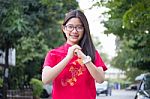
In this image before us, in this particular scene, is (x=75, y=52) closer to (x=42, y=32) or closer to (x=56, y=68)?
(x=56, y=68)

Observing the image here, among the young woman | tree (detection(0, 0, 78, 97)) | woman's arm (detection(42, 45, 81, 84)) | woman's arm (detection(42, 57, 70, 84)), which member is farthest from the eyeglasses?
tree (detection(0, 0, 78, 97))

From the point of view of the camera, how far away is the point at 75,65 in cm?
345

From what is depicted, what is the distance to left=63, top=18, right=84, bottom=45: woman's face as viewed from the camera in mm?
3486

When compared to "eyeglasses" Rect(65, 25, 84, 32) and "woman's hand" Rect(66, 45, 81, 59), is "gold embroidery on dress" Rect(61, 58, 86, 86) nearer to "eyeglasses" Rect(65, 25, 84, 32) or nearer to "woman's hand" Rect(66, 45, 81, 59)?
"woman's hand" Rect(66, 45, 81, 59)

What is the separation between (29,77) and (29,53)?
2.16m

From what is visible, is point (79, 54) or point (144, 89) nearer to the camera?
point (79, 54)

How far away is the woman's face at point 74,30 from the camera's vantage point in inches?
137

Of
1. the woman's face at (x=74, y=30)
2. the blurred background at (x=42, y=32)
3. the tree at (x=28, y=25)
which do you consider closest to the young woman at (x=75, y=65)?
the woman's face at (x=74, y=30)

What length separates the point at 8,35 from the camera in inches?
766

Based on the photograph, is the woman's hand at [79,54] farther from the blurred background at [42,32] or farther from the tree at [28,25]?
the tree at [28,25]

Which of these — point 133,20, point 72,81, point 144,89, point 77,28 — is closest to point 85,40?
point 77,28

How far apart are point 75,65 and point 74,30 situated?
0.92 feet

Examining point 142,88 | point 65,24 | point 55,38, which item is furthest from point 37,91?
→ point 65,24

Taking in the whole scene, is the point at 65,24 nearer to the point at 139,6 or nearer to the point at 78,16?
the point at 78,16
